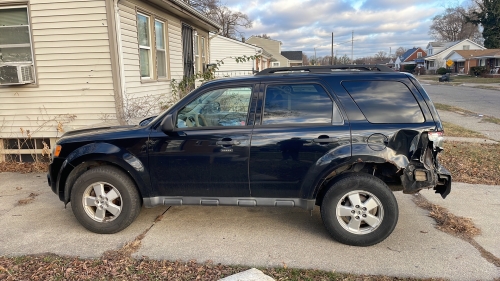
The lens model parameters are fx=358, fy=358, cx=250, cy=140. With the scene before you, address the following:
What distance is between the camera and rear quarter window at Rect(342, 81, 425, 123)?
3.75 metres

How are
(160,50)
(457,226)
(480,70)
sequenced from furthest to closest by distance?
1. (480,70)
2. (160,50)
3. (457,226)

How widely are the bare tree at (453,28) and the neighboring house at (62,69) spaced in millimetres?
97087

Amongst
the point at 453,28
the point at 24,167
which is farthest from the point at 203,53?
the point at 453,28

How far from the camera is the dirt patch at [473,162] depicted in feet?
20.1

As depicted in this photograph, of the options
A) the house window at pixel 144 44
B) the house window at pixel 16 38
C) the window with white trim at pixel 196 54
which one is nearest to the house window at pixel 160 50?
the house window at pixel 144 44

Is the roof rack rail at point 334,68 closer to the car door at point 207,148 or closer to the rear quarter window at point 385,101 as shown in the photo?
the rear quarter window at point 385,101

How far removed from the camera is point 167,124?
12.7ft

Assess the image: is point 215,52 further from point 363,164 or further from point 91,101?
point 363,164

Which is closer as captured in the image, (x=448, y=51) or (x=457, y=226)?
(x=457, y=226)

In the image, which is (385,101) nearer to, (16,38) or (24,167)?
(24,167)

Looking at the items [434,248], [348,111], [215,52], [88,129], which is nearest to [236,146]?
[348,111]

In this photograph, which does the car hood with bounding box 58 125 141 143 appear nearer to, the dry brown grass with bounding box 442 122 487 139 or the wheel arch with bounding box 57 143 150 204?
the wheel arch with bounding box 57 143 150 204

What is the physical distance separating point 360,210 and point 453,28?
10548cm

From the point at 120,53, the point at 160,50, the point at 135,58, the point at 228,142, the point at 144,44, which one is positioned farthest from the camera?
the point at 160,50
